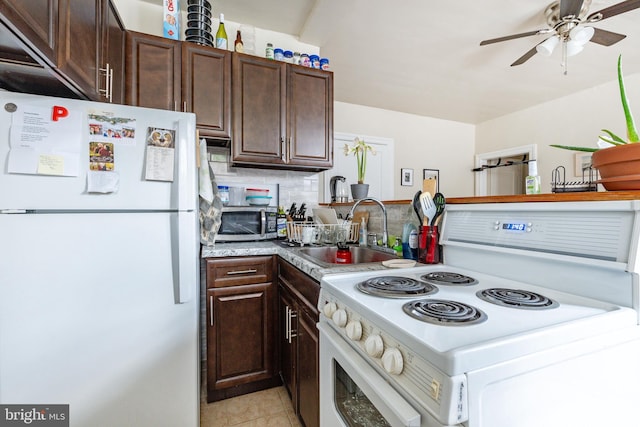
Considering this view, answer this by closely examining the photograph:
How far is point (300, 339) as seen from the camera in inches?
51.7

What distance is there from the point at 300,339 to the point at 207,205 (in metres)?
1.00

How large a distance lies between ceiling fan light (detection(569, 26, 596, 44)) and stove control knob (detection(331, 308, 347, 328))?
2716 millimetres

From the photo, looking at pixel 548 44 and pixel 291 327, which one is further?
pixel 548 44

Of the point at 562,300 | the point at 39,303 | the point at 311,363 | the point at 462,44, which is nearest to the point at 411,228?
the point at 562,300

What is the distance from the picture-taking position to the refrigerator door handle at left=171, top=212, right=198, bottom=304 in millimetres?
1258

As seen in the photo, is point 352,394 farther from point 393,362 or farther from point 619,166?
point 619,166

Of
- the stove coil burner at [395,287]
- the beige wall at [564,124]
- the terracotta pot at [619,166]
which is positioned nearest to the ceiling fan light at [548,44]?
the beige wall at [564,124]

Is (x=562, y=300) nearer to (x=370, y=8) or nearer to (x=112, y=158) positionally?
(x=112, y=158)

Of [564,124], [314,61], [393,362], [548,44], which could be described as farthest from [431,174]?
[393,362]

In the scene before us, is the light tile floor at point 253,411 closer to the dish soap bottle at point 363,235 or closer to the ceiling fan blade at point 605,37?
the dish soap bottle at point 363,235

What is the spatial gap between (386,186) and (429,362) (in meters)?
3.55

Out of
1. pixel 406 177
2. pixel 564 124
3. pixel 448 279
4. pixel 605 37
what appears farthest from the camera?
pixel 406 177

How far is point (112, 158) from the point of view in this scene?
1.17 metres

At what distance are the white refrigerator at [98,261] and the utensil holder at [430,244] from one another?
3.56 feet
